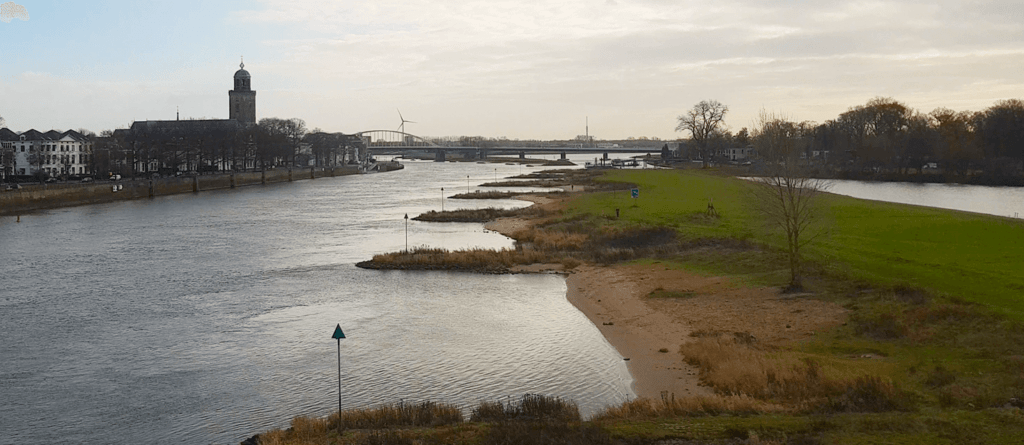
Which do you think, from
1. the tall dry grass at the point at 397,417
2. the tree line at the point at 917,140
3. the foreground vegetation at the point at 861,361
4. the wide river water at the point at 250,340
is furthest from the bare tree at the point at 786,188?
the tree line at the point at 917,140

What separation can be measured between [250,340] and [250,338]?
0.28 meters

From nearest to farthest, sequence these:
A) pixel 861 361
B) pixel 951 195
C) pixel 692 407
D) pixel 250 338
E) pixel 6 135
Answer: pixel 692 407 < pixel 861 361 < pixel 250 338 < pixel 951 195 < pixel 6 135

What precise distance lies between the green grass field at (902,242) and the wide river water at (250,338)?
366 inches

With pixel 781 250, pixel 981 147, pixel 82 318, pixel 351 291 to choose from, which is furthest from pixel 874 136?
pixel 82 318

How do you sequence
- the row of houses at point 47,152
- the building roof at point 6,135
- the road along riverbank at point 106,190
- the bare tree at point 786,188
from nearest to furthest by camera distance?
the bare tree at point 786,188 < the road along riverbank at point 106,190 < the row of houses at point 47,152 < the building roof at point 6,135

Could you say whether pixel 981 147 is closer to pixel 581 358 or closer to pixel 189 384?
pixel 581 358

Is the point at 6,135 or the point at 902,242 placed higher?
the point at 6,135

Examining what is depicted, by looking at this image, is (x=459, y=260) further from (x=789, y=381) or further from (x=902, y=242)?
(x=789, y=381)

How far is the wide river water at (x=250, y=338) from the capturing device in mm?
19312

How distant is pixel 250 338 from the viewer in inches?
1020

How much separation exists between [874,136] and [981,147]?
21003 mm

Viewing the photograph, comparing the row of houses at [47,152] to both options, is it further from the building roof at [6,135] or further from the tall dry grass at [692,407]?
the tall dry grass at [692,407]

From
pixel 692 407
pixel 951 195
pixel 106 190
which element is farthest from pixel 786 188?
pixel 106 190

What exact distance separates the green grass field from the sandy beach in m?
3.10
